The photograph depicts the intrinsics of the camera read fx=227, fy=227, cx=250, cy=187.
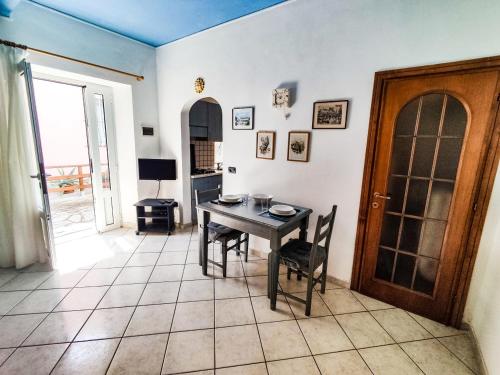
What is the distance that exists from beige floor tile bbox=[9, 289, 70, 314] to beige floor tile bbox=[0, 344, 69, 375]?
17.4 inches

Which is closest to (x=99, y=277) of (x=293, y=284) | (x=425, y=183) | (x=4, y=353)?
(x=4, y=353)

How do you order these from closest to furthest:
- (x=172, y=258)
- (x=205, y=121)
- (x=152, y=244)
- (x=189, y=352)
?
(x=189, y=352) → (x=172, y=258) → (x=152, y=244) → (x=205, y=121)

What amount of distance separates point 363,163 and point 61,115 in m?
6.84

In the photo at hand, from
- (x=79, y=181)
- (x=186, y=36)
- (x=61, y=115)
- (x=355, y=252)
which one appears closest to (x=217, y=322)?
(x=355, y=252)

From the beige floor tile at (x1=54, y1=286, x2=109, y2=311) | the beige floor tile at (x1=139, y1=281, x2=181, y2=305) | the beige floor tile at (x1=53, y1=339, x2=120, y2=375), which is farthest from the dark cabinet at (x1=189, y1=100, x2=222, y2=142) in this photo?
the beige floor tile at (x1=53, y1=339, x2=120, y2=375)

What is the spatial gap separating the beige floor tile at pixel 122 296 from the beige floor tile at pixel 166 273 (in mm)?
158

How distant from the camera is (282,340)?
174 centimetres

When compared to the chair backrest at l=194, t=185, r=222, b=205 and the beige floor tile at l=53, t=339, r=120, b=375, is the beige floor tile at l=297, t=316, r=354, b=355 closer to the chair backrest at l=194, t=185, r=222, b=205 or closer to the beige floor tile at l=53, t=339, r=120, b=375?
Answer: the beige floor tile at l=53, t=339, r=120, b=375

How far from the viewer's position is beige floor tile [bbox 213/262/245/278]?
2576mm

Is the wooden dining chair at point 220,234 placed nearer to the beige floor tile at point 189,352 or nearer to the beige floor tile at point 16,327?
the beige floor tile at point 189,352

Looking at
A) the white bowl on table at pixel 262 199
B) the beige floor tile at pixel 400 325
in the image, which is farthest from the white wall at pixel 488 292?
the white bowl on table at pixel 262 199

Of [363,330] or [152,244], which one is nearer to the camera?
[363,330]

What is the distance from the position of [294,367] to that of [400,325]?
3.41ft

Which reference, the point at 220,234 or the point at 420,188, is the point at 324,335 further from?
the point at 420,188
